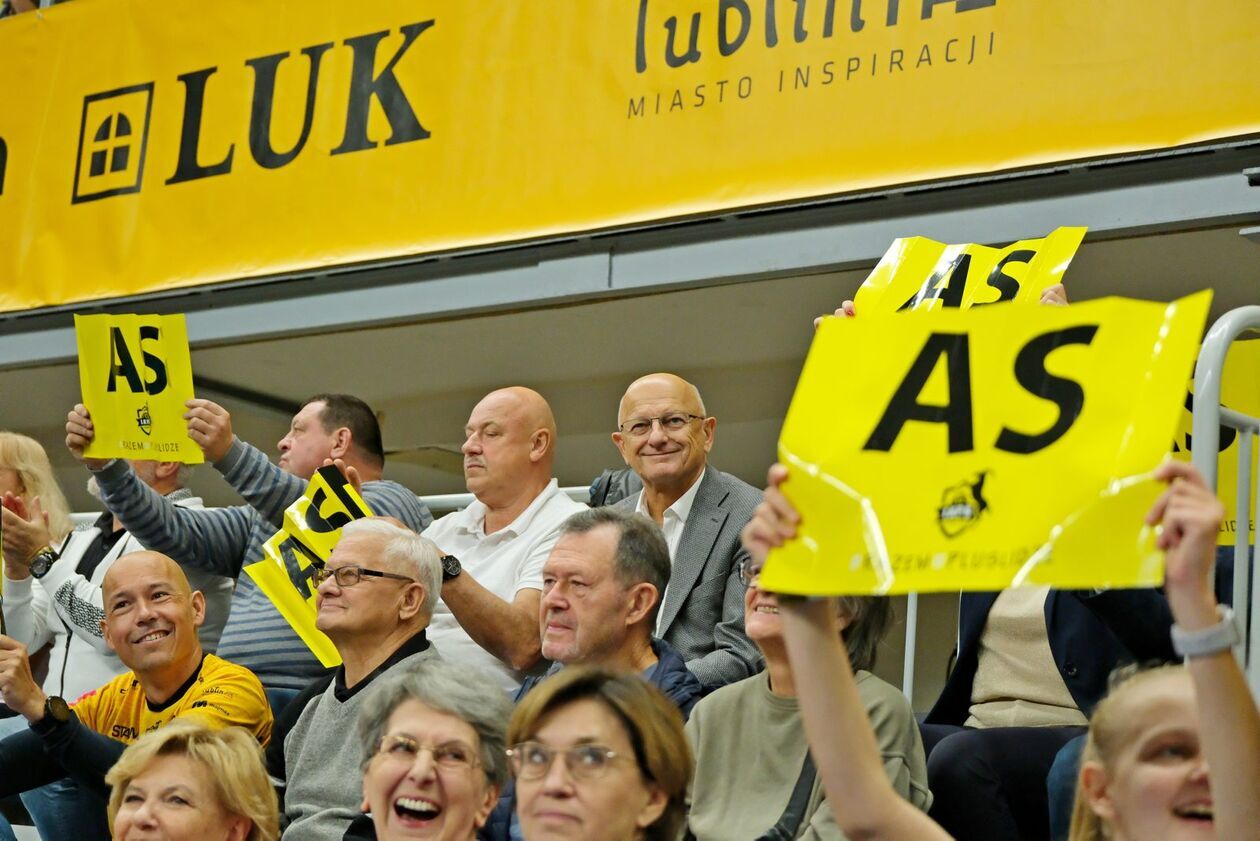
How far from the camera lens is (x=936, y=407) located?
183 cm

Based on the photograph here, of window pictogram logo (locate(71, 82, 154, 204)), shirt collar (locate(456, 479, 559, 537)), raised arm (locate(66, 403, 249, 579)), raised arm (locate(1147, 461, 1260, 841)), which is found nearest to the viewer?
raised arm (locate(1147, 461, 1260, 841))

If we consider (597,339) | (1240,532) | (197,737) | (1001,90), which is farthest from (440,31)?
(1240,532)

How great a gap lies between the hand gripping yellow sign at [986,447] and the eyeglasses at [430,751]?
1094 millimetres

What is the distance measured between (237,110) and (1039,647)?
3.81 metres

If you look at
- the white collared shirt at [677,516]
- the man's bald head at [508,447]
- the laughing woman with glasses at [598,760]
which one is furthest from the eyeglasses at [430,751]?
the man's bald head at [508,447]

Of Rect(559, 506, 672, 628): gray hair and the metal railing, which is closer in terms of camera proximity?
the metal railing

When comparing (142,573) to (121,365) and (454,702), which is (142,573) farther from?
(454,702)

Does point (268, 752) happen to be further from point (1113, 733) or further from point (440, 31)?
point (440, 31)

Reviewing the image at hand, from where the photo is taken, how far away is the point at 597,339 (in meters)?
6.75

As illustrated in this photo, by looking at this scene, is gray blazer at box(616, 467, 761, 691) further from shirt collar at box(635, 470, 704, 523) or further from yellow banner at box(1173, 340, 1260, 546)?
yellow banner at box(1173, 340, 1260, 546)

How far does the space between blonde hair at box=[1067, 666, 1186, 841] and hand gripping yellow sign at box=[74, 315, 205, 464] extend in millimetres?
2717

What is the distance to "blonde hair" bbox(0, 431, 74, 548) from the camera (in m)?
4.89

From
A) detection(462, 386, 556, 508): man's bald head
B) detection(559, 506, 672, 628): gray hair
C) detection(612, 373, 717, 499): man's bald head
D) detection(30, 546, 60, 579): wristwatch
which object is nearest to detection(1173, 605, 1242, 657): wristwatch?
detection(559, 506, 672, 628): gray hair

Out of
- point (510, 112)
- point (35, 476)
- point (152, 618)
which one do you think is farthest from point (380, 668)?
point (510, 112)
